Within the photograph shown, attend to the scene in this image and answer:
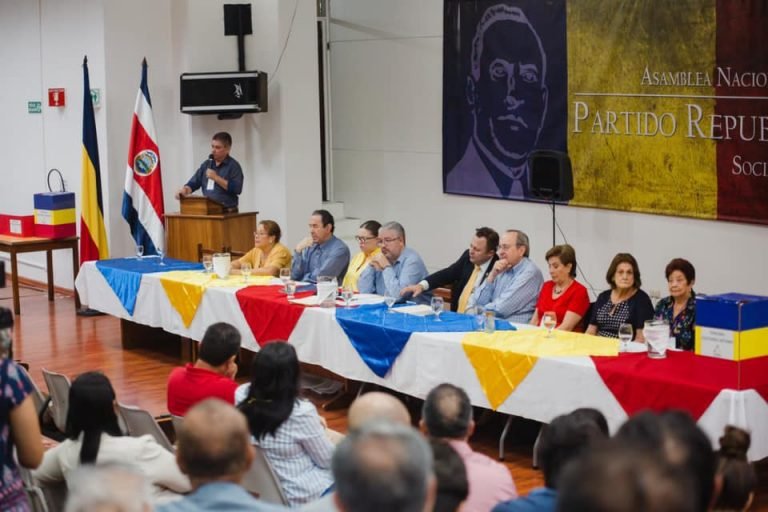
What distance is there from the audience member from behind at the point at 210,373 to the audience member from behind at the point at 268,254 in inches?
143

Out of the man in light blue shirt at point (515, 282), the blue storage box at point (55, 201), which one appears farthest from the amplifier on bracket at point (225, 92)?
the man in light blue shirt at point (515, 282)

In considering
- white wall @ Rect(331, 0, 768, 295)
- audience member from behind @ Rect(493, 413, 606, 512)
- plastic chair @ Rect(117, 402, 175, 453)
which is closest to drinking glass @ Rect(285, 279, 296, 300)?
plastic chair @ Rect(117, 402, 175, 453)

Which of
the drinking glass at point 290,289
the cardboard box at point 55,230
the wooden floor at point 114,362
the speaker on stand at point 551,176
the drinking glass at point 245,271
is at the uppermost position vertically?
the speaker on stand at point 551,176

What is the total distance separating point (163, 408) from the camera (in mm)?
7199

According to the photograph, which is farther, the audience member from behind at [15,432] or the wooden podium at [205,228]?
the wooden podium at [205,228]

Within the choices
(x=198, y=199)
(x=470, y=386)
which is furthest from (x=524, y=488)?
(x=198, y=199)

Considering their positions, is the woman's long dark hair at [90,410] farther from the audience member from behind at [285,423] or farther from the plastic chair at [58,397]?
the plastic chair at [58,397]

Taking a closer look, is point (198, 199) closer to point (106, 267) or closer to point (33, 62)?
point (106, 267)

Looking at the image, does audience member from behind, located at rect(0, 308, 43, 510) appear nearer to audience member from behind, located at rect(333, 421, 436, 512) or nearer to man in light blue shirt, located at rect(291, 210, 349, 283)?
audience member from behind, located at rect(333, 421, 436, 512)

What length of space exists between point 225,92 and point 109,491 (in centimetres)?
843

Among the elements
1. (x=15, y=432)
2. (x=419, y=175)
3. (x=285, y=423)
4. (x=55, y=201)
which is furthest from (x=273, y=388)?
(x=419, y=175)

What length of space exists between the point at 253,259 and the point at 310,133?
2577mm

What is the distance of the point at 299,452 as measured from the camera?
13.8 ft

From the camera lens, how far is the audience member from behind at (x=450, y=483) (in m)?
2.98
